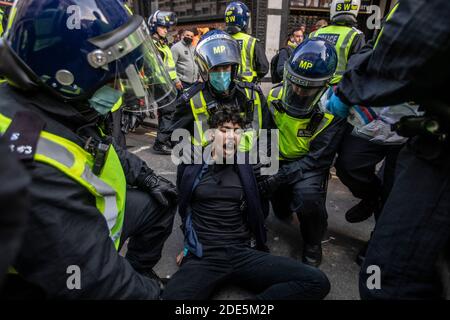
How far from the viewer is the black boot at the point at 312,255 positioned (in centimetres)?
226

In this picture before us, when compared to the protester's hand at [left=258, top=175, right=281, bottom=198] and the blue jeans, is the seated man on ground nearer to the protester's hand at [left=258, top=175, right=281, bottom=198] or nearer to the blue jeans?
the blue jeans

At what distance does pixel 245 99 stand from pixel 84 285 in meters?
1.99

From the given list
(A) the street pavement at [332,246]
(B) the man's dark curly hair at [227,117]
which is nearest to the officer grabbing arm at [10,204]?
(B) the man's dark curly hair at [227,117]

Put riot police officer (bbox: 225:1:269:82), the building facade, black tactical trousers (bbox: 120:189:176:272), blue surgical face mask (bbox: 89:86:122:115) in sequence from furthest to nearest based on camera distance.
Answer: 1. the building facade
2. riot police officer (bbox: 225:1:269:82)
3. black tactical trousers (bbox: 120:189:176:272)
4. blue surgical face mask (bbox: 89:86:122:115)

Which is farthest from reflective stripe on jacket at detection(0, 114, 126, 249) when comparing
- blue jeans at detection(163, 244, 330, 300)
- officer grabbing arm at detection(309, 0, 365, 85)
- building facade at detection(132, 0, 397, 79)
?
building facade at detection(132, 0, 397, 79)

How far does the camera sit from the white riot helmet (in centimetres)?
323

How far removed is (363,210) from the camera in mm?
2512

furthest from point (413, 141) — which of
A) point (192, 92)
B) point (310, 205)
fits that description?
point (192, 92)

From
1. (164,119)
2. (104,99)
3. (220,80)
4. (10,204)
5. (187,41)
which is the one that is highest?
(10,204)

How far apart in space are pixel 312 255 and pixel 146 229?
1.23 meters

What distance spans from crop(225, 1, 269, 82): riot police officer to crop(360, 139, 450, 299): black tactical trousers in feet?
10.5

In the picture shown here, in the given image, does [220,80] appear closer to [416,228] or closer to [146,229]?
[146,229]

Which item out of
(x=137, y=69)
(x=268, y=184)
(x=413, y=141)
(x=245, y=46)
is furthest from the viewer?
(x=245, y=46)
